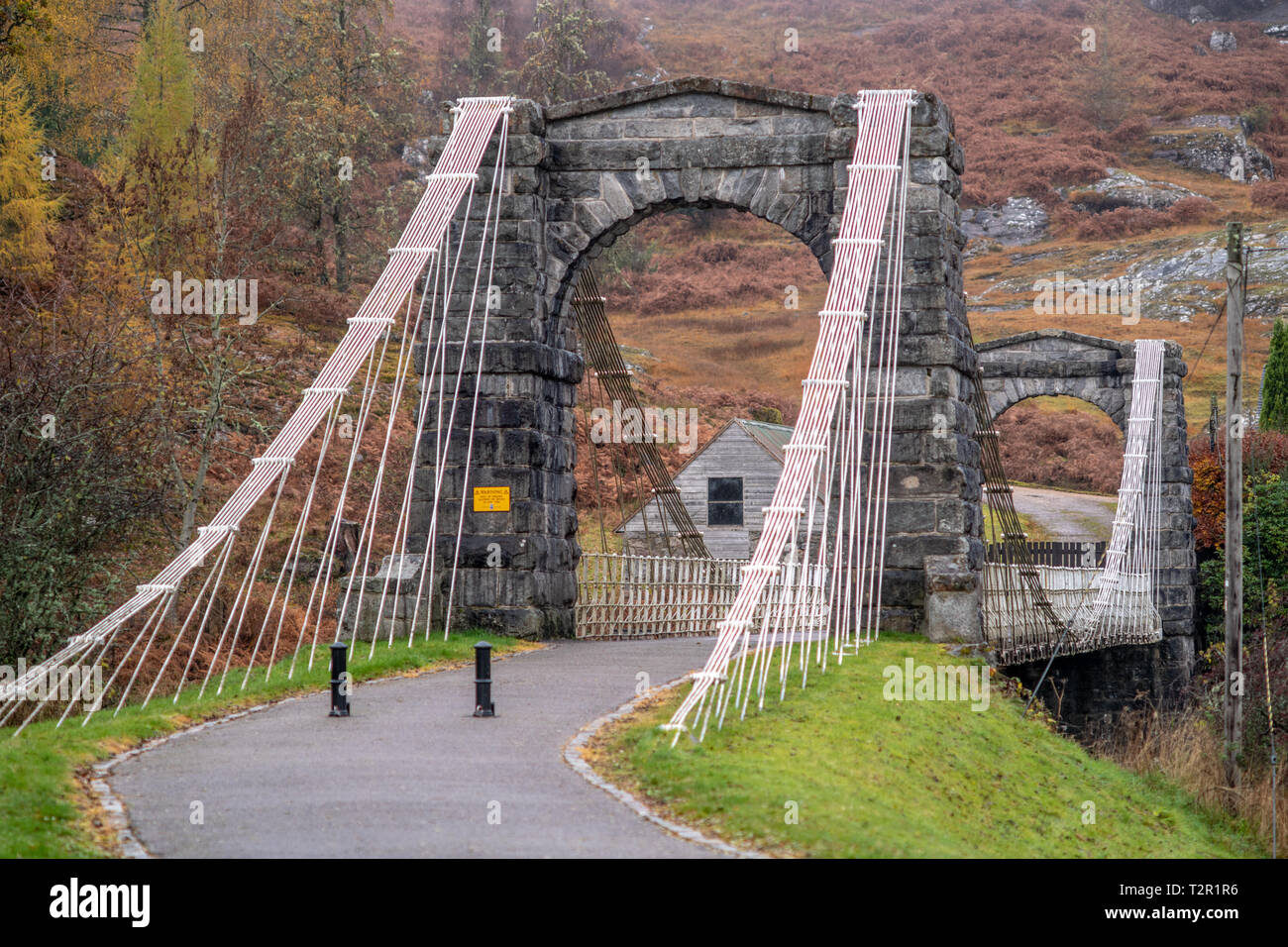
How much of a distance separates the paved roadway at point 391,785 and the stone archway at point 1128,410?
61.8ft

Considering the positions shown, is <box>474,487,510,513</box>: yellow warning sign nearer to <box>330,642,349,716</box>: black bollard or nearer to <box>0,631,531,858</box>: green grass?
<box>0,631,531,858</box>: green grass

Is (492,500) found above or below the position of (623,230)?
below

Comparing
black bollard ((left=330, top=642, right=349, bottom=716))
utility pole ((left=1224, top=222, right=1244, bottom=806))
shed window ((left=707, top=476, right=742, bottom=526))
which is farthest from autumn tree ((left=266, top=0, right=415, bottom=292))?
black bollard ((left=330, top=642, right=349, bottom=716))

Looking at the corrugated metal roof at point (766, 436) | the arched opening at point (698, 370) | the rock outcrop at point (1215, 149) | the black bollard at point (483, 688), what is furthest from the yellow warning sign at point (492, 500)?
the rock outcrop at point (1215, 149)

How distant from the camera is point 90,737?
9.63 metres

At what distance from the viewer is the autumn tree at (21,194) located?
24.6m

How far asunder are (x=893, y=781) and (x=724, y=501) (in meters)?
28.0

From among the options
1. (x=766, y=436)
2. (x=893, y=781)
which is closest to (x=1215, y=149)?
(x=766, y=436)

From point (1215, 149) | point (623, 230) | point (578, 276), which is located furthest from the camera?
point (1215, 149)

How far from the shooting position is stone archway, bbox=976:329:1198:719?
28266 millimetres

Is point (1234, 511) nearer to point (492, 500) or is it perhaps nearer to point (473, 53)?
point (492, 500)

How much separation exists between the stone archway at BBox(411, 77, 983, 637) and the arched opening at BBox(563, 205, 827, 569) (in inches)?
23.8
